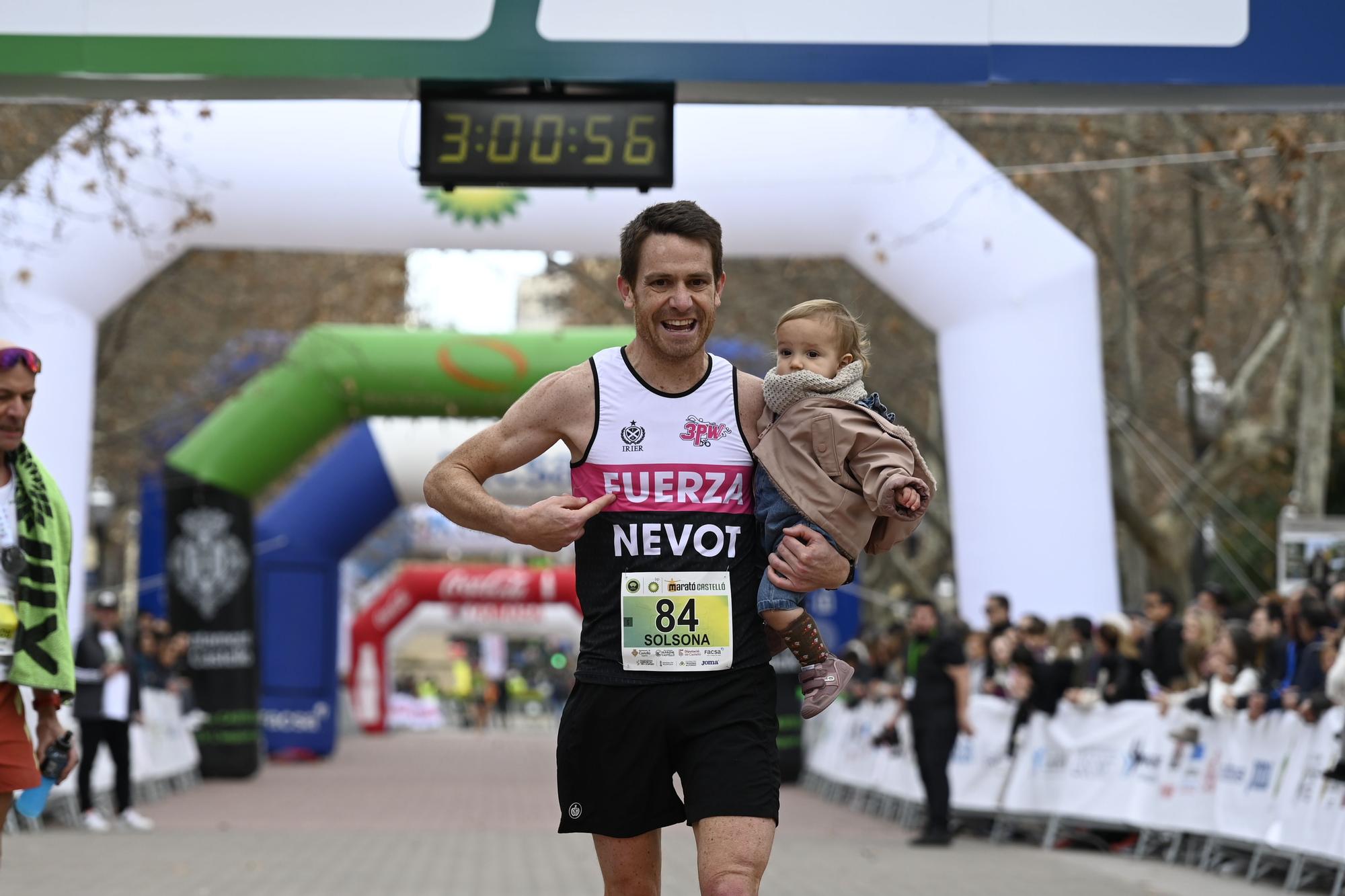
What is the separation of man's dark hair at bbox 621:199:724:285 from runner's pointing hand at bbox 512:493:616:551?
1.83ft

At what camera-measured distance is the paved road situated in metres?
11.0

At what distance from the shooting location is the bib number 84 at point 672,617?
4.71 metres

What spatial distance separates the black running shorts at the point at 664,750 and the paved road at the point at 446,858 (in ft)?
19.1

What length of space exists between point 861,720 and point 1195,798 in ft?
22.9

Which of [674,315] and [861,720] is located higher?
[674,315]

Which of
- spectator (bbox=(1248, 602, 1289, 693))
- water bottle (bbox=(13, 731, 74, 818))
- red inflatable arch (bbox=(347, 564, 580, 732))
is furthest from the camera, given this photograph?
red inflatable arch (bbox=(347, 564, 580, 732))

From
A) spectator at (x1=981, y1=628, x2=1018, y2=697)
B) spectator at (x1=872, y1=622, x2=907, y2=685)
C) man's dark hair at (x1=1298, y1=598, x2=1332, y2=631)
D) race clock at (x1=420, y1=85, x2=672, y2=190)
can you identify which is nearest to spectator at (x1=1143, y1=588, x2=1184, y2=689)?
spectator at (x1=981, y1=628, x2=1018, y2=697)

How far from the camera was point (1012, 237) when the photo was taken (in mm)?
13797

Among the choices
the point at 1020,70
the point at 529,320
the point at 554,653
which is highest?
the point at 529,320

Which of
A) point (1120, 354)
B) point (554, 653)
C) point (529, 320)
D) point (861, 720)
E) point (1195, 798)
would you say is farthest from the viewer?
point (529, 320)

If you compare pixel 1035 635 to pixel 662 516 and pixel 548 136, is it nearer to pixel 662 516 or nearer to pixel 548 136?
pixel 548 136

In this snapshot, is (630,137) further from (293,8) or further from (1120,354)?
(1120,354)

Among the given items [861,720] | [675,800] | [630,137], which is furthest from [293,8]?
[861,720]

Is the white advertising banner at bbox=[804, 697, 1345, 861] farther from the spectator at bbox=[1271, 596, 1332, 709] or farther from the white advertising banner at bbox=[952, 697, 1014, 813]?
the spectator at bbox=[1271, 596, 1332, 709]
